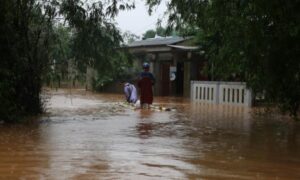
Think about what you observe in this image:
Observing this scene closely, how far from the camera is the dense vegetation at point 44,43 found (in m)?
12.4

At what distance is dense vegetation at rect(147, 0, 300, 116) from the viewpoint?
934cm

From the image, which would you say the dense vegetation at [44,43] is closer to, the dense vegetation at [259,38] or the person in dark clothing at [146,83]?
the dense vegetation at [259,38]

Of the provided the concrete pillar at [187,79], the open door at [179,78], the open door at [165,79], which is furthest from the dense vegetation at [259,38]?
the open door at [165,79]

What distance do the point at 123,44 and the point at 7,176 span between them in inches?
351

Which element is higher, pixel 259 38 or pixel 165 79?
pixel 259 38

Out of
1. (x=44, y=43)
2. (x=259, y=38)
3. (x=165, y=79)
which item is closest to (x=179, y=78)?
(x=165, y=79)

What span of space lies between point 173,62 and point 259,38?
816 inches

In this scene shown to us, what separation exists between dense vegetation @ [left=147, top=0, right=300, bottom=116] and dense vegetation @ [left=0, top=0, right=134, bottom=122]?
1.55 meters

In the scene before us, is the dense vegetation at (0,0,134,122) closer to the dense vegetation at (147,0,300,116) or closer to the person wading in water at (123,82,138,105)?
the dense vegetation at (147,0,300,116)

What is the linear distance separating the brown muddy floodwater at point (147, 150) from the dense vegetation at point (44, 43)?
107cm

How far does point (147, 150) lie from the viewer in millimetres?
8219

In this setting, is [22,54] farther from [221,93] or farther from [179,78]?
[179,78]

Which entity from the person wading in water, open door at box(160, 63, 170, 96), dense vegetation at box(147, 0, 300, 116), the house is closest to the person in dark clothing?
the person wading in water

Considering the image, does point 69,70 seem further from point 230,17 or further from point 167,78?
point 167,78
